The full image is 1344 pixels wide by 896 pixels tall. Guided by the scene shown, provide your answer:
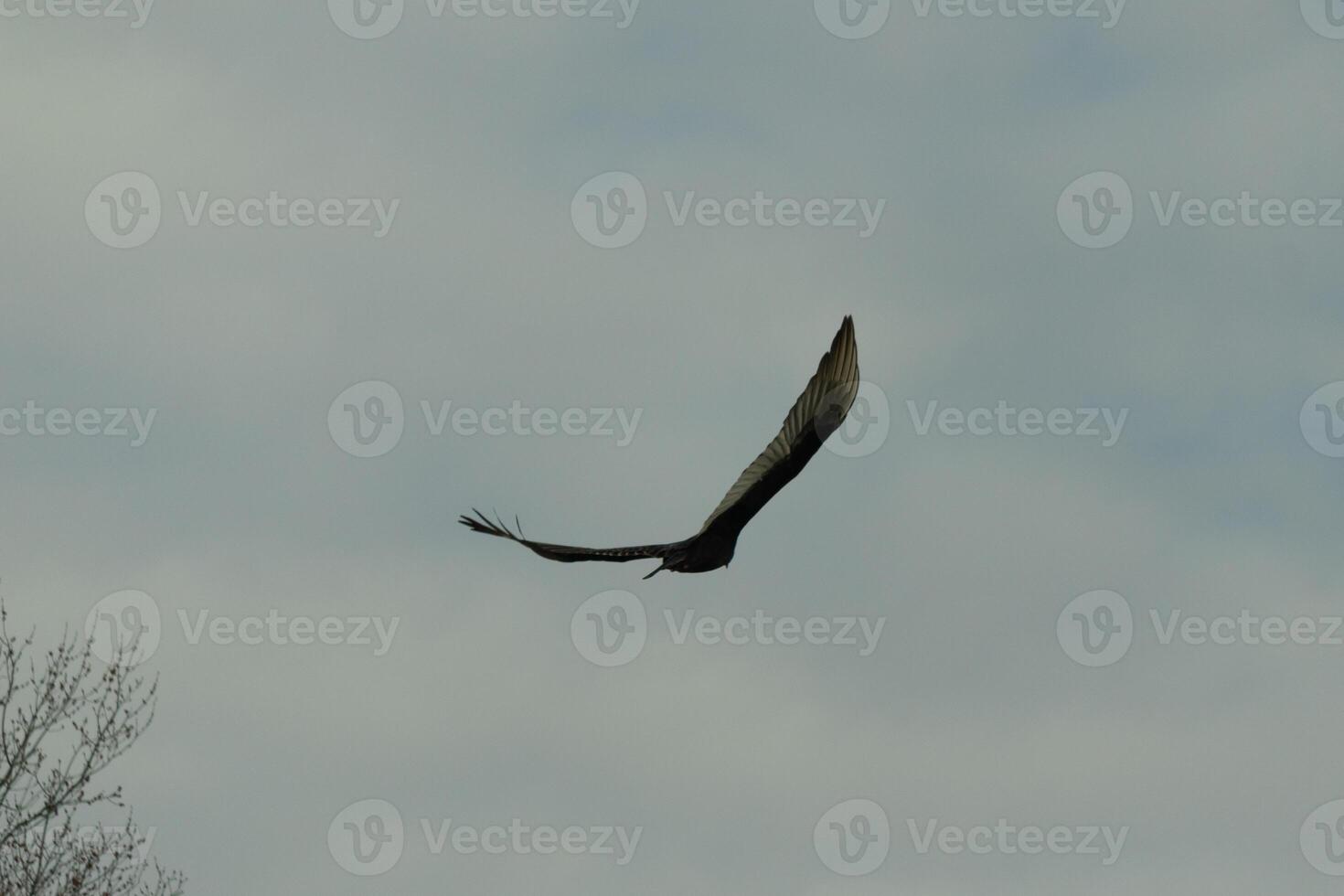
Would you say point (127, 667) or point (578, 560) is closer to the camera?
point (578, 560)

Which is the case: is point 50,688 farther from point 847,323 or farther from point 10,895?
point 847,323

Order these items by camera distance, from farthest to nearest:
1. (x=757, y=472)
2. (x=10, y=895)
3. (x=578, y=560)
A: (x=10, y=895) → (x=757, y=472) → (x=578, y=560)

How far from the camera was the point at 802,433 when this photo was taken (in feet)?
49.5

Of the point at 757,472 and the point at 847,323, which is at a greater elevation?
the point at 847,323

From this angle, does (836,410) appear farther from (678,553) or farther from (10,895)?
(10,895)

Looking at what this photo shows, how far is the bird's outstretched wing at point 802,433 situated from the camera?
14.6 meters

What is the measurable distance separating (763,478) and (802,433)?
2.18ft

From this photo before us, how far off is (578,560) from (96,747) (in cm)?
1432

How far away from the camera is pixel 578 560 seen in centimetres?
1410

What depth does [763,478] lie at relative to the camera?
14625 mm

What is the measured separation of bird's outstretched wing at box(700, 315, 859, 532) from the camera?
14.6 metres

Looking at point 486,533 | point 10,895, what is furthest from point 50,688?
point 486,533

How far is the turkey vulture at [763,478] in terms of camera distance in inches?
556

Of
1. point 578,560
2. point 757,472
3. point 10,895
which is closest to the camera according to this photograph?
point 578,560
